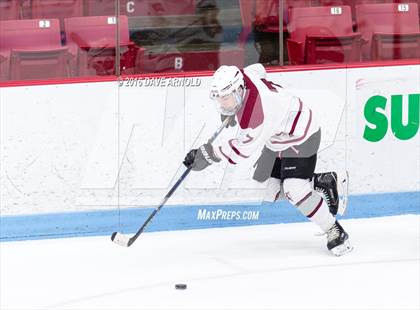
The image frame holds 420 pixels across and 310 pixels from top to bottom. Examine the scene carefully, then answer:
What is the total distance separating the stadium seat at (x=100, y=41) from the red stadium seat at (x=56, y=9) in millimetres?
32

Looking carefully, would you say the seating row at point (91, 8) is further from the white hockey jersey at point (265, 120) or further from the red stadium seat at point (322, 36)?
the white hockey jersey at point (265, 120)

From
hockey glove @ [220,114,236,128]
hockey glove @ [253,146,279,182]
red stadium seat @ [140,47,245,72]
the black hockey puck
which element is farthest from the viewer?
red stadium seat @ [140,47,245,72]

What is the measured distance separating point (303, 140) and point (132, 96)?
0.96m

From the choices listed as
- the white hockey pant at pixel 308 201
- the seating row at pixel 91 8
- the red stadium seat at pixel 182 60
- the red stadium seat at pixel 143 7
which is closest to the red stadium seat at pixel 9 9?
the seating row at pixel 91 8

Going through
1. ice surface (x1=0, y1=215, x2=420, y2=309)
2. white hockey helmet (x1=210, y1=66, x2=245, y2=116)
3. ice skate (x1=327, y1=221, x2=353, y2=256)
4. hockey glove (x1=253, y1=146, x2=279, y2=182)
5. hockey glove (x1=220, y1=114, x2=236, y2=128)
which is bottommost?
ice surface (x1=0, y1=215, x2=420, y2=309)

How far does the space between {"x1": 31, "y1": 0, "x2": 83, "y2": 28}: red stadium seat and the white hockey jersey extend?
1111 millimetres

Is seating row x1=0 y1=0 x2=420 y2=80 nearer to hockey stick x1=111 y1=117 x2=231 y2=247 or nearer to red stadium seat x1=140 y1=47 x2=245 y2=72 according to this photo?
red stadium seat x1=140 y1=47 x2=245 y2=72

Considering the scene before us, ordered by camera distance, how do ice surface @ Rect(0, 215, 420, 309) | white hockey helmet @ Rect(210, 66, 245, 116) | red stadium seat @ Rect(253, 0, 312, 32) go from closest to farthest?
ice surface @ Rect(0, 215, 420, 309) → white hockey helmet @ Rect(210, 66, 245, 116) → red stadium seat @ Rect(253, 0, 312, 32)

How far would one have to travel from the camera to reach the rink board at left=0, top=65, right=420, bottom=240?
6098mm

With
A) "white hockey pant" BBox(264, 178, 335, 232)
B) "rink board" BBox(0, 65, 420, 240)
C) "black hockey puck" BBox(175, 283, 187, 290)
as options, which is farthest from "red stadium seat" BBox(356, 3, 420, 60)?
"black hockey puck" BBox(175, 283, 187, 290)

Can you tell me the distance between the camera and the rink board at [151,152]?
610 centimetres

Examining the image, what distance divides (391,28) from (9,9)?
2.15m

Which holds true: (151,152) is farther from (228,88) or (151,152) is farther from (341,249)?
(341,249)

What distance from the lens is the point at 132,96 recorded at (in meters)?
6.25
